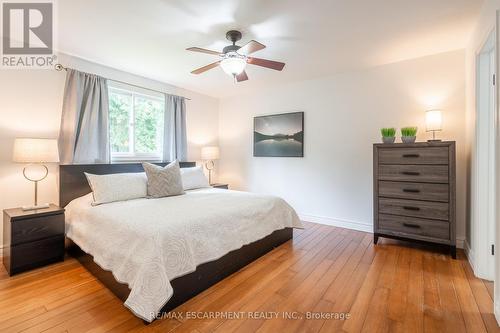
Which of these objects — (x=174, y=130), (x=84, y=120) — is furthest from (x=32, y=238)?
(x=174, y=130)

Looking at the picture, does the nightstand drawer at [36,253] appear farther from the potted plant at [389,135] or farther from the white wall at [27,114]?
the potted plant at [389,135]

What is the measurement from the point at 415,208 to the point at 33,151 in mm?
4121

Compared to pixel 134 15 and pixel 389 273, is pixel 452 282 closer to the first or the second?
pixel 389 273

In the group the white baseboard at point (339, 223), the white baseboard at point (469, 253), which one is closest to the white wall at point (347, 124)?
the white baseboard at point (339, 223)

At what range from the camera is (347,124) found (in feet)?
11.9

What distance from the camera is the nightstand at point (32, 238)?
221 cm

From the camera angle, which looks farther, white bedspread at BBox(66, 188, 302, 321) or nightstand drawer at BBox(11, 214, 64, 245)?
nightstand drawer at BBox(11, 214, 64, 245)

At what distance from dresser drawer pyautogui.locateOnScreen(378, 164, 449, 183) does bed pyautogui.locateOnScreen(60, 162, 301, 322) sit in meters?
1.31

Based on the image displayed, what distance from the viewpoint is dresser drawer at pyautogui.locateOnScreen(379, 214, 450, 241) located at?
2605 millimetres

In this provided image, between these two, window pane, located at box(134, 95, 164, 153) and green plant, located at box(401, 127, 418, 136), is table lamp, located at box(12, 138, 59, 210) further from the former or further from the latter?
green plant, located at box(401, 127, 418, 136)

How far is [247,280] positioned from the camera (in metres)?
2.17

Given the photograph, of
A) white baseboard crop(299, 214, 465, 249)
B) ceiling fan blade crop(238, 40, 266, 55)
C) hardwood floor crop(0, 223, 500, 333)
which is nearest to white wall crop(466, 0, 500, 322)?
hardwood floor crop(0, 223, 500, 333)

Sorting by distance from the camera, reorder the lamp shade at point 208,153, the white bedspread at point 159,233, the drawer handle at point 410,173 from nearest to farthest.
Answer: the white bedspread at point 159,233 → the drawer handle at point 410,173 → the lamp shade at point 208,153

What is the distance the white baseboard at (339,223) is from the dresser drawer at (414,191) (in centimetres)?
79
